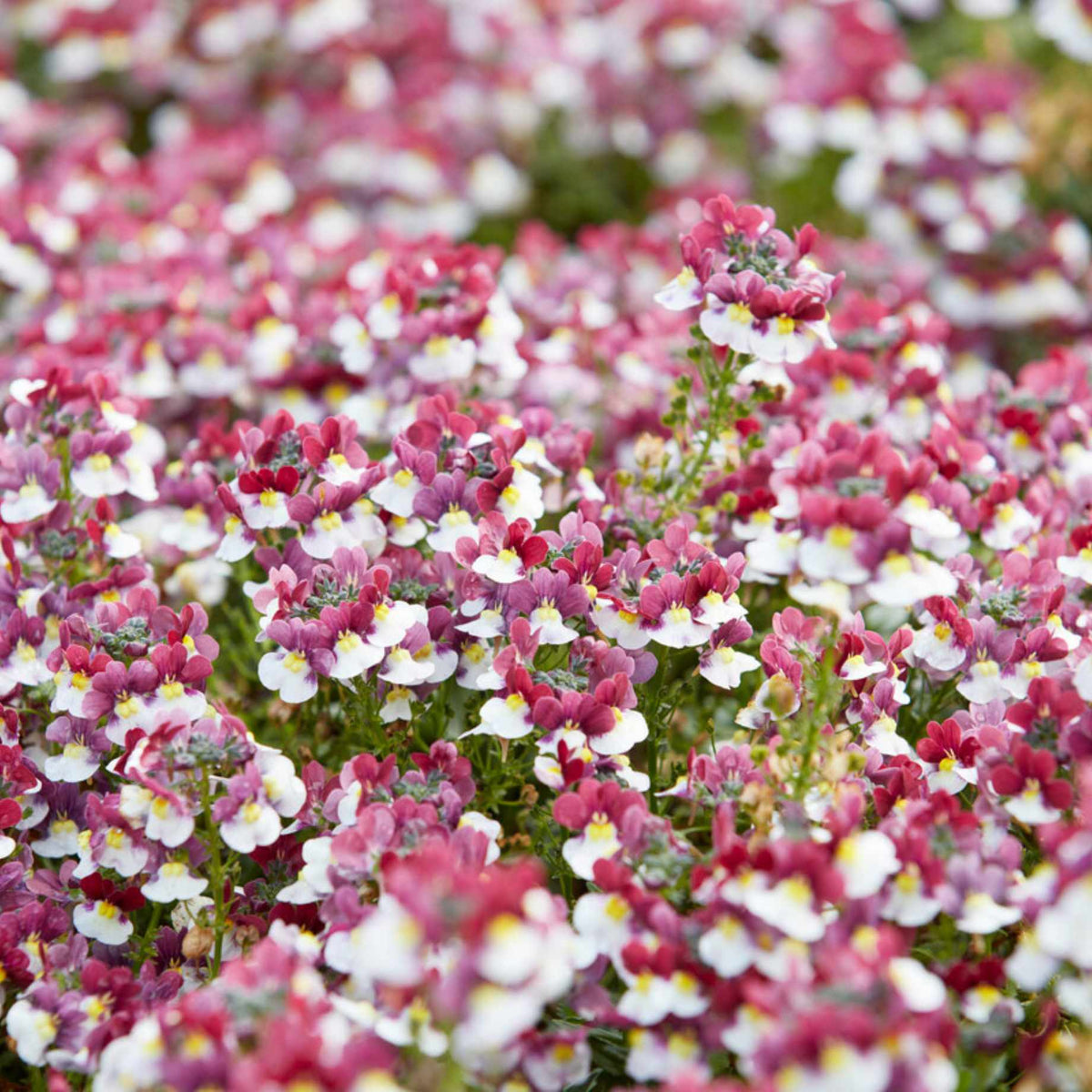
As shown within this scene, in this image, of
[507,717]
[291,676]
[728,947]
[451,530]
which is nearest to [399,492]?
[451,530]

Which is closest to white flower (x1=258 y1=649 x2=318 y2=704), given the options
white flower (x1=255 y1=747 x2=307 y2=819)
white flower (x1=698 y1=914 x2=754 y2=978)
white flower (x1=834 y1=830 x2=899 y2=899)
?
white flower (x1=255 y1=747 x2=307 y2=819)

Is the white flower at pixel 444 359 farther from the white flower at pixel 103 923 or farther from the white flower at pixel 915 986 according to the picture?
the white flower at pixel 915 986

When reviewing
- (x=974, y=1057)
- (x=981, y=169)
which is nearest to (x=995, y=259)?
(x=981, y=169)

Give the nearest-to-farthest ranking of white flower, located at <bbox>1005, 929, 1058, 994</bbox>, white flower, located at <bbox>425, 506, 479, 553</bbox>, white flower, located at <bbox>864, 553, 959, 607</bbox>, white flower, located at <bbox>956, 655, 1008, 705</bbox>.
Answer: white flower, located at <bbox>1005, 929, 1058, 994</bbox>, white flower, located at <bbox>864, 553, 959, 607</bbox>, white flower, located at <bbox>956, 655, 1008, 705</bbox>, white flower, located at <bbox>425, 506, 479, 553</bbox>

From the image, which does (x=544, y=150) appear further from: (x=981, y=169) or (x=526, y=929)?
(x=526, y=929)

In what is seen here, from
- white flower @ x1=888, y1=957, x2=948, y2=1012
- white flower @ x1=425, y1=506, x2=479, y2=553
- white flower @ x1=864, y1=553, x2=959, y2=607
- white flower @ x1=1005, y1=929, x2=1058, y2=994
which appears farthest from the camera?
white flower @ x1=425, y1=506, x2=479, y2=553

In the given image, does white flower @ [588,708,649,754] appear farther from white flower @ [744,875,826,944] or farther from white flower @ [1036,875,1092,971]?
white flower @ [1036,875,1092,971]

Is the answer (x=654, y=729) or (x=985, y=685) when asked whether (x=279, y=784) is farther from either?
(x=985, y=685)
